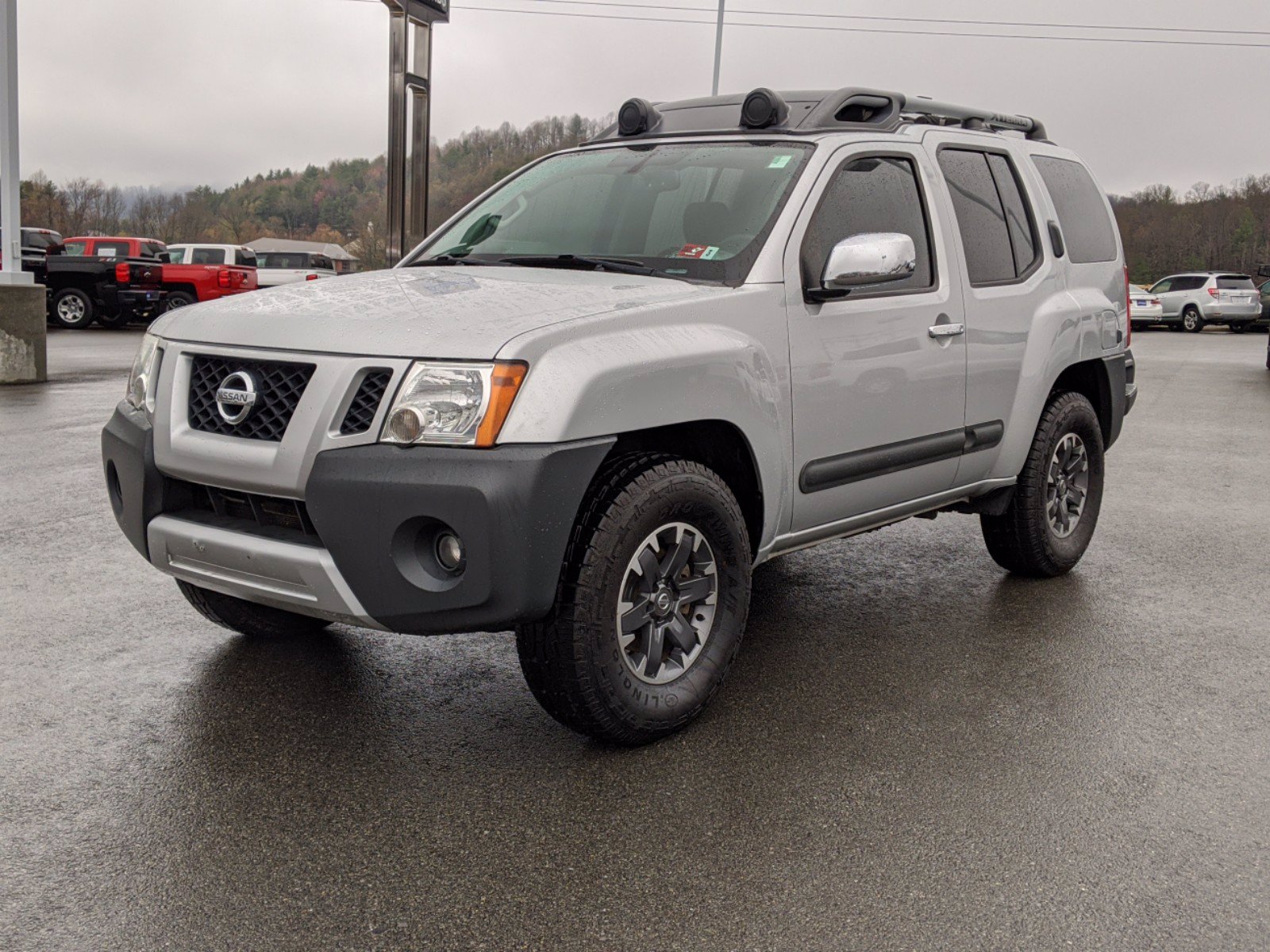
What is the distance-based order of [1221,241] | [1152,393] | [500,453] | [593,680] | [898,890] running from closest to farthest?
[898,890]
[500,453]
[593,680]
[1152,393]
[1221,241]

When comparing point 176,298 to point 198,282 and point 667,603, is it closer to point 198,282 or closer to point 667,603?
point 198,282

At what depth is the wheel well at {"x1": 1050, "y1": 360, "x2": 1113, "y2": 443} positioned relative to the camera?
19.0 ft

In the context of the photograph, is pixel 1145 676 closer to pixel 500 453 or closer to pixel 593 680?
pixel 593 680

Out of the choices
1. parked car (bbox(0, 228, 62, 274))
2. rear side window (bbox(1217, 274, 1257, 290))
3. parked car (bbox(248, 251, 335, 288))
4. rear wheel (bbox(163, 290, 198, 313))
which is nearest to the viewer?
parked car (bbox(0, 228, 62, 274))

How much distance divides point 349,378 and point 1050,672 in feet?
9.00

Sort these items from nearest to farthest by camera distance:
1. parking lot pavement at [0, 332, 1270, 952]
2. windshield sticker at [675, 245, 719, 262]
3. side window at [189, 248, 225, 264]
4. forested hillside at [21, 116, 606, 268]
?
parking lot pavement at [0, 332, 1270, 952] < windshield sticker at [675, 245, 719, 262] < side window at [189, 248, 225, 264] < forested hillside at [21, 116, 606, 268]

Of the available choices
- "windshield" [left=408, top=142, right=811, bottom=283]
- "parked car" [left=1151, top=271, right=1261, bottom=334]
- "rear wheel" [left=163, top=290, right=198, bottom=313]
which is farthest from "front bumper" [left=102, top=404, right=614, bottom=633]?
"parked car" [left=1151, top=271, right=1261, bottom=334]

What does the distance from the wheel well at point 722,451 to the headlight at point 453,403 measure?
55 centimetres

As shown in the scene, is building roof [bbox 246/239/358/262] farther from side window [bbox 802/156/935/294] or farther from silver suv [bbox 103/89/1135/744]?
side window [bbox 802/156/935/294]

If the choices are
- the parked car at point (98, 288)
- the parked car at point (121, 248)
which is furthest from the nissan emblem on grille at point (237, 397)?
the parked car at point (121, 248)

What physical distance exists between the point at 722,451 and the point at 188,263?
93.4 feet

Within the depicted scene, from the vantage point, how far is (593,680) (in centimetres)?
343

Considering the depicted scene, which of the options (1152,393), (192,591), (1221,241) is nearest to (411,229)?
(1152,393)

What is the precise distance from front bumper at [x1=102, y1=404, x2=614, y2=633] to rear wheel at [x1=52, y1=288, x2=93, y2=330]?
23.5 meters
